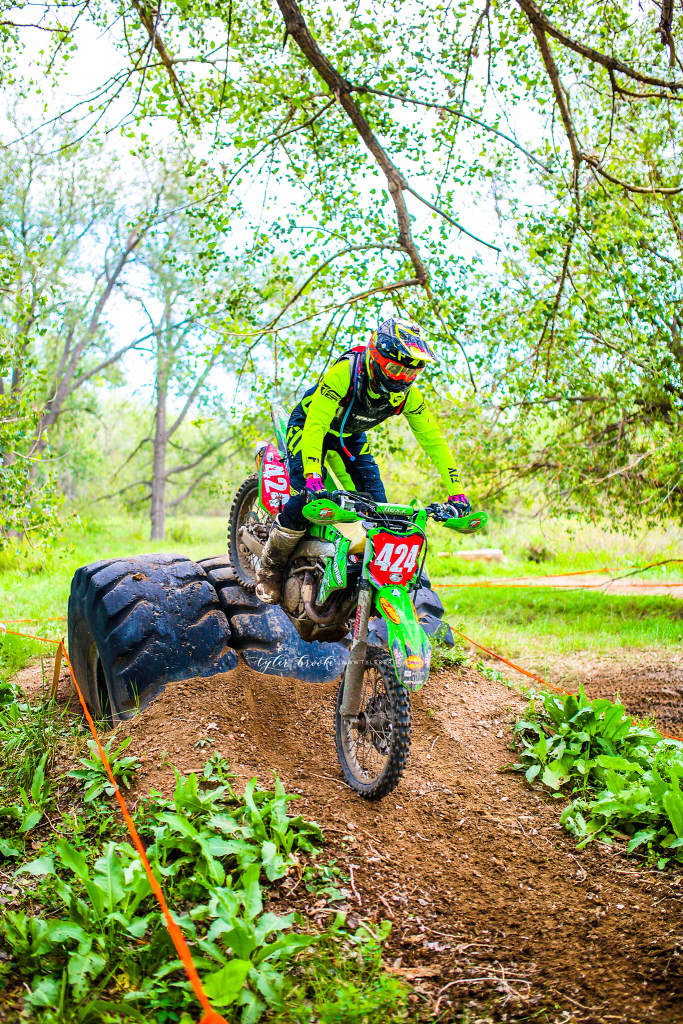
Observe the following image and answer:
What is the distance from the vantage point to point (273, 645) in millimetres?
4711

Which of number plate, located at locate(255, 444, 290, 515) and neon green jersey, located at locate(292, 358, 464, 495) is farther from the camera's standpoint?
number plate, located at locate(255, 444, 290, 515)

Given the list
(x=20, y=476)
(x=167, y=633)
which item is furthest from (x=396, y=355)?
(x=20, y=476)

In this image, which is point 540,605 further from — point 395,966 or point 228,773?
point 395,966

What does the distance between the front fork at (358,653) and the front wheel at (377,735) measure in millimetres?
34

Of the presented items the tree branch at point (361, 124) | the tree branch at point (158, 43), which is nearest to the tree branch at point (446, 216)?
the tree branch at point (361, 124)

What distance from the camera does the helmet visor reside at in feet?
12.5

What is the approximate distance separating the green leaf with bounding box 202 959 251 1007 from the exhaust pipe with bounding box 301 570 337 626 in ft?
6.82

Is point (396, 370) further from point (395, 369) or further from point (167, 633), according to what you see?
point (167, 633)

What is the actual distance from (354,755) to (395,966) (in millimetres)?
1220

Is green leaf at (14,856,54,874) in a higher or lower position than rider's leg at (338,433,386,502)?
lower

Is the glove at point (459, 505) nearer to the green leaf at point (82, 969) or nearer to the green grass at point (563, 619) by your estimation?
the green leaf at point (82, 969)

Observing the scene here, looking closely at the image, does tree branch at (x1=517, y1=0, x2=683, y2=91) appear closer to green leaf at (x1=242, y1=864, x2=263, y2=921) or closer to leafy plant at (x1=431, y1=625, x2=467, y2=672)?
leafy plant at (x1=431, y1=625, x2=467, y2=672)

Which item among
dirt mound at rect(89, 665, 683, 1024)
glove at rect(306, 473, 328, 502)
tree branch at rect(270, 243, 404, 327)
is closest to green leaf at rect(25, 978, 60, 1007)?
dirt mound at rect(89, 665, 683, 1024)

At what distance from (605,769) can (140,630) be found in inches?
105
